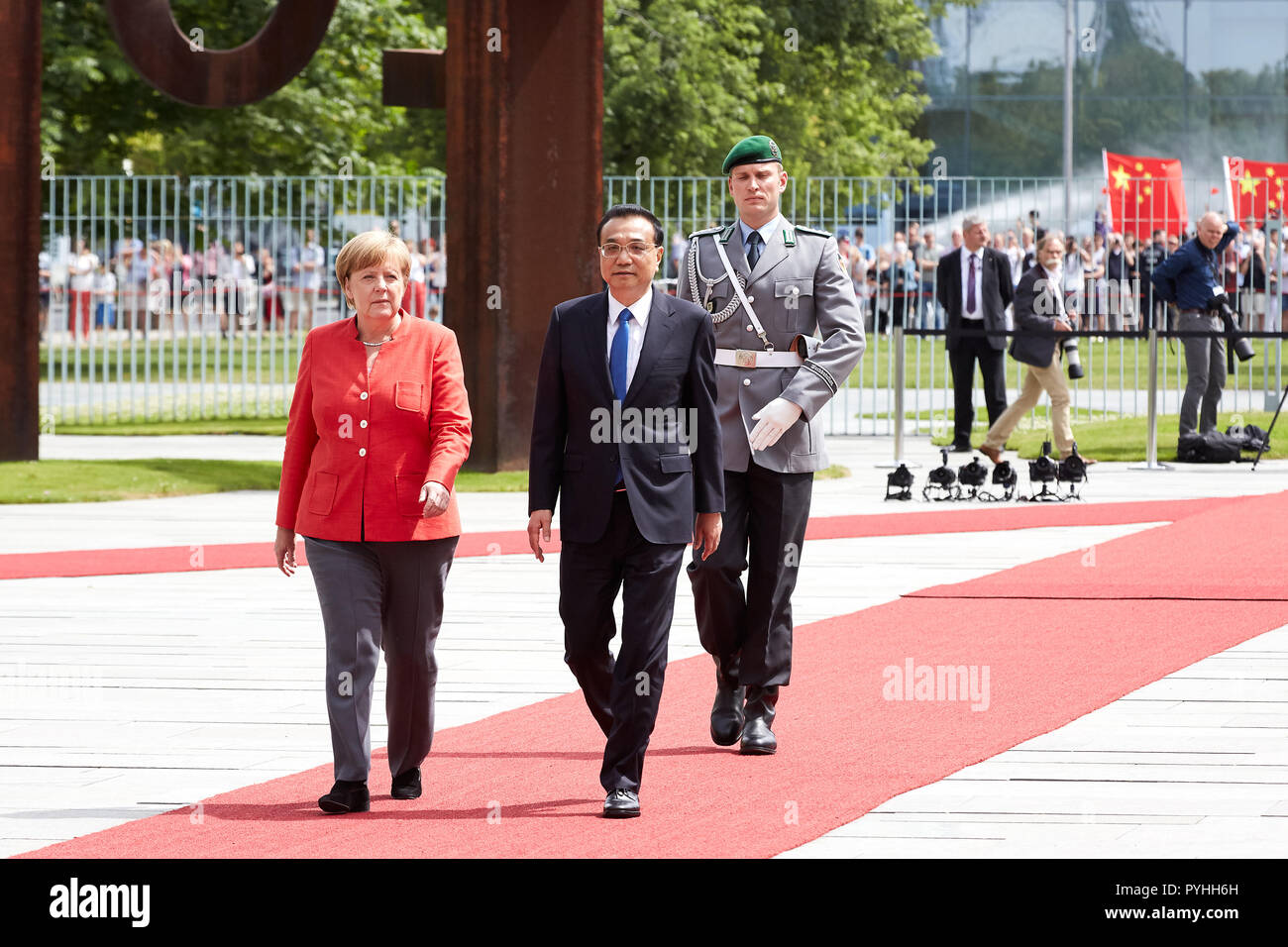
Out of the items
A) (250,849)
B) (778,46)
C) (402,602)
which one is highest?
(778,46)

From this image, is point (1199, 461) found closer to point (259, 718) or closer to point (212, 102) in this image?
point (212, 102)

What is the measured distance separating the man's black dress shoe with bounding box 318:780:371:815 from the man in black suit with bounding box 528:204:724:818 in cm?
72

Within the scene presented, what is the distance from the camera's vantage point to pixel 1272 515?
46.2 feet

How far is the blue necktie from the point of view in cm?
630

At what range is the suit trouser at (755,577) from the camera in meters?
7.05

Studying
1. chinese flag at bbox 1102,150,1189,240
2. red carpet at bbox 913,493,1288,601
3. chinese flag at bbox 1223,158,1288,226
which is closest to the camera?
red carpet at bbox 913,493,1288,601

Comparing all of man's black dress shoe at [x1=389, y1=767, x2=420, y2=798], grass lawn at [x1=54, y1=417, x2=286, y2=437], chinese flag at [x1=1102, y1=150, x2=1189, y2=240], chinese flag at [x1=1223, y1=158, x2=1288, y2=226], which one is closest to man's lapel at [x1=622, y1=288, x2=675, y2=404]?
man's black dress shoe at [x1=389, y1=767, x2=420, y2=798]

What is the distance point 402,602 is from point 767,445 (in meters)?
1.38

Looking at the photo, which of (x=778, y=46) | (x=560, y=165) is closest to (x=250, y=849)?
(x=560, y=165)

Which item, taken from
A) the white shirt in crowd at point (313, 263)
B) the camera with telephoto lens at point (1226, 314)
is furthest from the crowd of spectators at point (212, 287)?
the camera with telephoto lens at point (1226, 314)

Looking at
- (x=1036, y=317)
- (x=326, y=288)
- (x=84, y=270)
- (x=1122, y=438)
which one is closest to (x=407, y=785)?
(x=1036, y=317)

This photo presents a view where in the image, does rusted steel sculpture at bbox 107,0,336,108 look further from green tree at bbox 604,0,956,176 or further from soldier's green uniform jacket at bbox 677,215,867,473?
green tree at bbox 604,0,956,176

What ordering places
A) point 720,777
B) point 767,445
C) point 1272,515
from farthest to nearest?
point 1272,515 < point 767,445 < point 720,777

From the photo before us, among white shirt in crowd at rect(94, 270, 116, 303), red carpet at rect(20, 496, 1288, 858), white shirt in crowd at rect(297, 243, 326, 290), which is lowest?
red carpet at rect(20, 496, 1288, 858)
